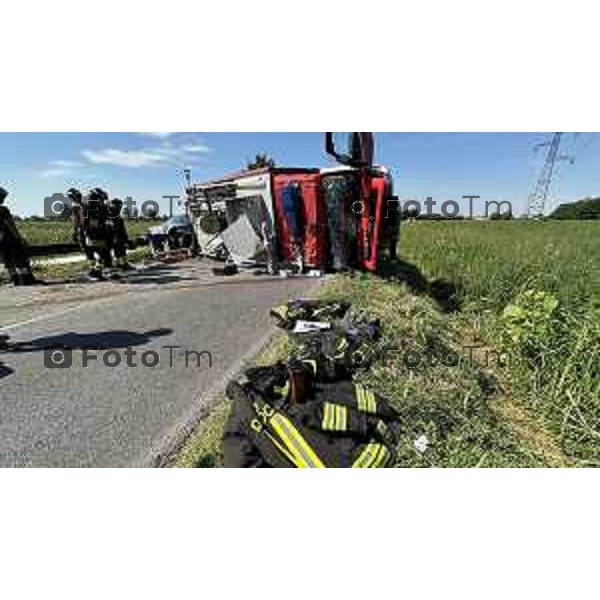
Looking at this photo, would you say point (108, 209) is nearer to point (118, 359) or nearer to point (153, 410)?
point (118, 359)

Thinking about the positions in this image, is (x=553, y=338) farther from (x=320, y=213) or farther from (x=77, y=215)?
(x=77, y=215)

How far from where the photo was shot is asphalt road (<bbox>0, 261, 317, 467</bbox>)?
10.0ft

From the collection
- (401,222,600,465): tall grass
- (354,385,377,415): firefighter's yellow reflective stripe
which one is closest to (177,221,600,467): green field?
(401,222,600,465): tall grass

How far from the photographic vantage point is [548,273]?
827cm

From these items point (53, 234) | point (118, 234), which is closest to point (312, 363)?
point (118, 234)

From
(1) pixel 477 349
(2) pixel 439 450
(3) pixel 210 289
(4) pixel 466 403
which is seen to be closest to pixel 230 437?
(2) pixel 439 450

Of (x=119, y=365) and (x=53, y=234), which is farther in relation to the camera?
(x=53, y=234)

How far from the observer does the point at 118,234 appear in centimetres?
1139

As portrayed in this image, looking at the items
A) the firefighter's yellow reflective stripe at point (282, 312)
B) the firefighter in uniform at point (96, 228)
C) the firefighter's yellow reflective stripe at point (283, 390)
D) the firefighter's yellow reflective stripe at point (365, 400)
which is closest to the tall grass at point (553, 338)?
the firefighter's yellow reflective stripe at point (365, 400)

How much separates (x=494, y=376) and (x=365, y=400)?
2.65 m

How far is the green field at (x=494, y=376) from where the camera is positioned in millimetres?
3156

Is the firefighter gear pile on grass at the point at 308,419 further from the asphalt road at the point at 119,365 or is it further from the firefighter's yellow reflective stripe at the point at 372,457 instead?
the asphalt road at the point at 119,365

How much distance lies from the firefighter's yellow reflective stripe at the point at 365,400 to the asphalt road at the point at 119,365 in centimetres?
125

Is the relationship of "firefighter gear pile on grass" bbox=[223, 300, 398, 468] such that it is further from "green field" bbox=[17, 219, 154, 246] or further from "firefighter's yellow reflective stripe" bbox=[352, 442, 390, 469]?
"green field" bbox=[17, 219, 154, 246]
